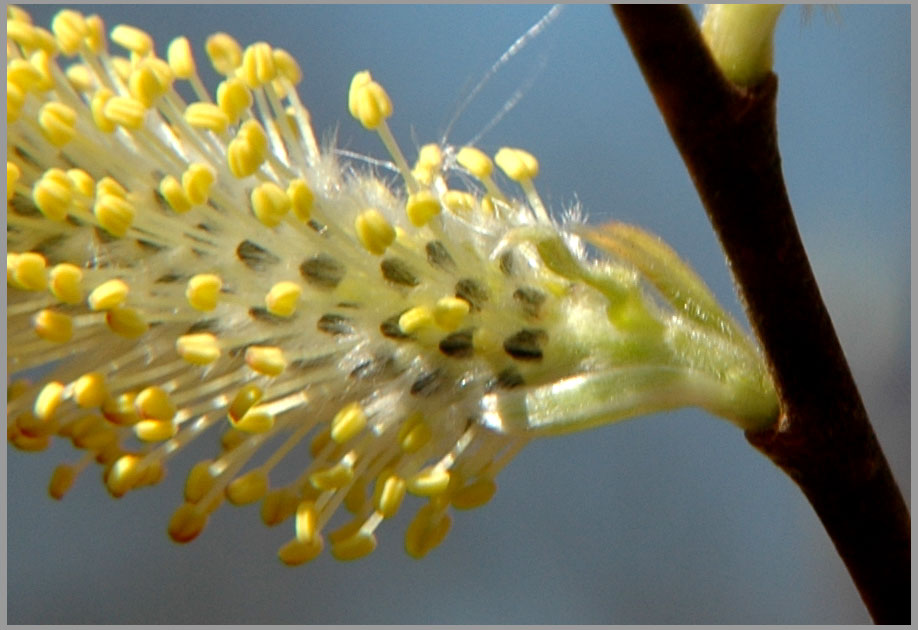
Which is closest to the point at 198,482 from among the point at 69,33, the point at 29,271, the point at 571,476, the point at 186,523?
the point at 186,523

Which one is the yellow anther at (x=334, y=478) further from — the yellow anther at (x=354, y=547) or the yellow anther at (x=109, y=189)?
the yellow anther at (x=109, y=189)

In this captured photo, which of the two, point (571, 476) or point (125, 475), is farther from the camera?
point (571, 476)

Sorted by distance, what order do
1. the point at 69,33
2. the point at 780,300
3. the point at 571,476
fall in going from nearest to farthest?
1. the point at 780,300
2. the point at 69,33
3. the point at 571,476

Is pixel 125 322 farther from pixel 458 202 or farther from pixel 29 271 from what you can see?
pixel 458 202

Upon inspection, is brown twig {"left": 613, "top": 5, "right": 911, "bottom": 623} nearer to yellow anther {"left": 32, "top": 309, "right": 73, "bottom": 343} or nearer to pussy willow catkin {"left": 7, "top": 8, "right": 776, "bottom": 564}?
pussy willow catkin {"left": 7, "top": 8, "right": 776, "bottom": 564}

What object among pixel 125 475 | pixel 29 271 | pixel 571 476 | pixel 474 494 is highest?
pixel 29 271

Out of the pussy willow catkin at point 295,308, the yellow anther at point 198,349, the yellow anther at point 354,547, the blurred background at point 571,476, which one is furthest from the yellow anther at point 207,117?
the blurred background at point 571,476

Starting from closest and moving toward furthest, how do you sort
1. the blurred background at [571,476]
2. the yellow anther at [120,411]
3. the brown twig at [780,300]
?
1. the brown twig at [780,300]
2. the yellow anther at [120,411]
3. the blurred background at [571,476]

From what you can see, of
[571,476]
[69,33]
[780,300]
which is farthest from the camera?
[571,476]
